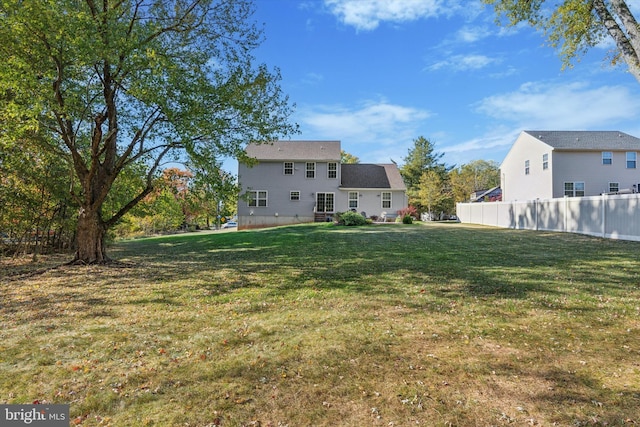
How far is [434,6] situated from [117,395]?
13106 millimetres

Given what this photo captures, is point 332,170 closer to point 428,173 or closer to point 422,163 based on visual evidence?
point 428,173

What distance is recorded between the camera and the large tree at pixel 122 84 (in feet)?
22.8

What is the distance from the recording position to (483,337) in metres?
3.94

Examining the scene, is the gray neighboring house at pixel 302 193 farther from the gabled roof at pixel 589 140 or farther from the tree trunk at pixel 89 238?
the tree trunk at pixel 89 238

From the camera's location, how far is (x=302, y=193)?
28.1 m

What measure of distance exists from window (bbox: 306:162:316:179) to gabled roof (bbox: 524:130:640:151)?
664 inches

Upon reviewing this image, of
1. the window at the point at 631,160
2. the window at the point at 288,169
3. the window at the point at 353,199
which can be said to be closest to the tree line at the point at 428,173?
the window at the point at 353,199

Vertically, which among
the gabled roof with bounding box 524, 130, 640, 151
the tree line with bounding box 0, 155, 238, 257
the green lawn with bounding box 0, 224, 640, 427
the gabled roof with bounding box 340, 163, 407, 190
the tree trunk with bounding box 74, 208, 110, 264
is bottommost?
the green lawn with bounding box 0, 224, 640, 427

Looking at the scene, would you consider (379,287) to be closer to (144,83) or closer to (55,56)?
(144,83)

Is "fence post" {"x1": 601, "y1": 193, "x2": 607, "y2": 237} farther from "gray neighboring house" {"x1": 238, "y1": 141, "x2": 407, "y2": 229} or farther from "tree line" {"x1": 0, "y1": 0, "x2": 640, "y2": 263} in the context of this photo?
"gray neighboring house" {"x1": 238, "y1": 141, "x2": 407, "y2": 229}

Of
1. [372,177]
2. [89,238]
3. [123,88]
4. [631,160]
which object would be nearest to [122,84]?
[123,88]

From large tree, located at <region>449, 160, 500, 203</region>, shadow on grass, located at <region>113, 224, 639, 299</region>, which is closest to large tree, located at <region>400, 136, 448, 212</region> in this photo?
large tree, located at <region>449, 160, 500, 203</region>

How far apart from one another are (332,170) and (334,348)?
25.2 m

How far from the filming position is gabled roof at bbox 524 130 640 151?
23.8 meters
